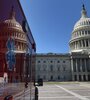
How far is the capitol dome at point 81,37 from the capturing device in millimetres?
115875

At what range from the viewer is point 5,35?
2.56 metres

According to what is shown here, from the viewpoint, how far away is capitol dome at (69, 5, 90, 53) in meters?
116

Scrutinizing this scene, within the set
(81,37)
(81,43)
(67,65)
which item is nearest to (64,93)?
(67,65)

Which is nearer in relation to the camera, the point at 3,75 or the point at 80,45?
the point at 3,75

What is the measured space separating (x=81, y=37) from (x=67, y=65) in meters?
18.5

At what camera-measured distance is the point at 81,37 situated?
118125mm

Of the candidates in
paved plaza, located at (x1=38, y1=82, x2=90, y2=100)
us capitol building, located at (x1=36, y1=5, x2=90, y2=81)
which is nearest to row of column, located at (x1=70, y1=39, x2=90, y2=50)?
us capitol building, located at (x1=36, y1=5, x2=90, y2=81)

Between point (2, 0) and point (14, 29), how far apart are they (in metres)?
0.57

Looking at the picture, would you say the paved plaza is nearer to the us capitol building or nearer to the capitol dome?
the us capitol building

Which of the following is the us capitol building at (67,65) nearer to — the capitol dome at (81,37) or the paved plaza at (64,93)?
the capitol dome at (81,37)

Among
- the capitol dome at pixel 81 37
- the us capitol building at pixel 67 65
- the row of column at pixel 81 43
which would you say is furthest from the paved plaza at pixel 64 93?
the row of column at pixel 81 43

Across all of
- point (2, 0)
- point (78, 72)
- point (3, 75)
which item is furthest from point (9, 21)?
point (78, 72)

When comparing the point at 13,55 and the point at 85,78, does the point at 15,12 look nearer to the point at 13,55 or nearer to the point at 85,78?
the point at 13,55

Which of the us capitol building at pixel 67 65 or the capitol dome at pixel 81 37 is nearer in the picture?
the us capitol building at pixel 67 65
